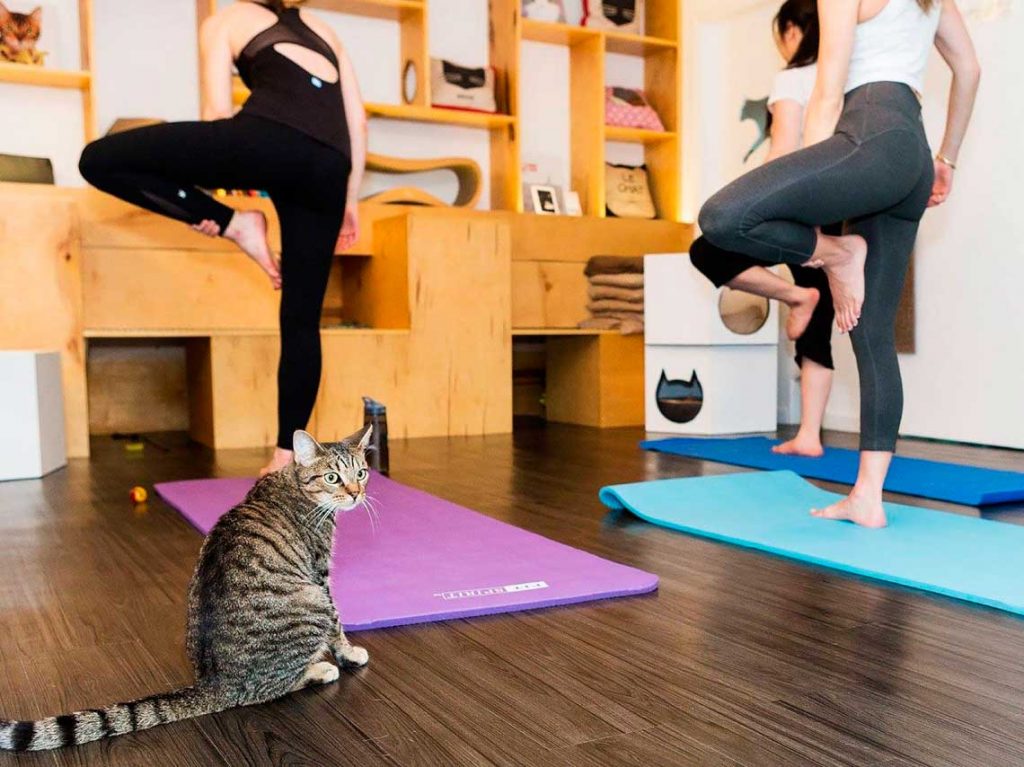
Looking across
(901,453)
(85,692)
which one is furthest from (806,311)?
(85,692)

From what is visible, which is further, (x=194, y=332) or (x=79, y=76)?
(x=79, y=76)

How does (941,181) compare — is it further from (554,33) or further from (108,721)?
(554,33)

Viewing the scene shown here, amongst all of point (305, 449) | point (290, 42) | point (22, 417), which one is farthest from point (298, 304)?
point (305, 449)

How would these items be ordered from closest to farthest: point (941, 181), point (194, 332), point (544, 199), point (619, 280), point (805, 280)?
1. point (941, 181)
2. point (805, 280)
3. point (194, 332)
4. point (619, 280)
5. point (544, 199)

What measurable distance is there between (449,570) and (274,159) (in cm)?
114

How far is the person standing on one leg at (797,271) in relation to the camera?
2.58 m

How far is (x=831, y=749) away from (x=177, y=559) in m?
1.27

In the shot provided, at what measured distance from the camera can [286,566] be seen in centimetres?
120

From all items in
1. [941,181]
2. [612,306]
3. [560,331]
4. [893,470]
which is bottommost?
[893,470]

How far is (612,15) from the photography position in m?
4.77

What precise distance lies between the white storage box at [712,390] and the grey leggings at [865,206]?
1.74 meters

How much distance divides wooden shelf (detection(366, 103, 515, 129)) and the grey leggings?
262cm

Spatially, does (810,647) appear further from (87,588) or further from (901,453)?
(901,453)

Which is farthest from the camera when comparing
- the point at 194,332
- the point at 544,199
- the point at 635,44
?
the point at 635,44
